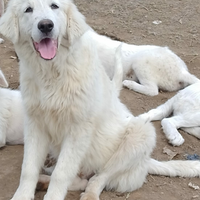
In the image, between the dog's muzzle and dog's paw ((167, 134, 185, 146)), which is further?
dog's paw ((167, 134, 185, 146))

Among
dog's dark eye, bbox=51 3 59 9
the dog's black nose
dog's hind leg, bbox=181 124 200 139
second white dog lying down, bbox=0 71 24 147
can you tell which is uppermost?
dog's dark eye, bbox=51 3 59 9

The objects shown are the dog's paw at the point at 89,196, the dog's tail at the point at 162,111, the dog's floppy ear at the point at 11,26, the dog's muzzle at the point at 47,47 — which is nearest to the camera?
the dog's muzzle at the point at 47,47

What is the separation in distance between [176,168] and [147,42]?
472 centimetres

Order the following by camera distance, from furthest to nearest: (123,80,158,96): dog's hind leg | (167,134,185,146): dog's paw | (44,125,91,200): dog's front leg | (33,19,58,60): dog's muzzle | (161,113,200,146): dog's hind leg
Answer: (123,80,158,96): dog's hind leg
(161,113,200,146): dog's hind leg
(167,134,185,146): dog's paw
(44,125,91,200): dog's front leg
(33,19,58,60): dog's muzzle

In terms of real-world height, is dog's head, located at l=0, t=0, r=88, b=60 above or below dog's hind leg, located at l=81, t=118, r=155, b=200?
above

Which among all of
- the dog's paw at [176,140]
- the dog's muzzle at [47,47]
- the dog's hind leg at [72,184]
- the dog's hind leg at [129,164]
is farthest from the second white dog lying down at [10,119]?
the dog's muzzle at [47,47]

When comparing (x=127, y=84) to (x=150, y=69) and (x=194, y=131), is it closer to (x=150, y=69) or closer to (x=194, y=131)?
(x=150, y=69)

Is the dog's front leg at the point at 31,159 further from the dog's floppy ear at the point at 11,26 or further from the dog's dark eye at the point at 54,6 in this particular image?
the dog's dark eye at the point at 54,6

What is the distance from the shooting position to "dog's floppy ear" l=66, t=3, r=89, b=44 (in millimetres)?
3762

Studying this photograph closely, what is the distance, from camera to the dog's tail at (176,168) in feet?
15.5

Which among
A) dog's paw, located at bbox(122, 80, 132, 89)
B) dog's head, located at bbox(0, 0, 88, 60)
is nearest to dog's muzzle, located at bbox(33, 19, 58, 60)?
dog's head, located at bbox(0, 0, 88, 60)

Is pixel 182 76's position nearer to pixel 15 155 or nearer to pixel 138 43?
pixel 138 43

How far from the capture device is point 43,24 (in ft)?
11.4

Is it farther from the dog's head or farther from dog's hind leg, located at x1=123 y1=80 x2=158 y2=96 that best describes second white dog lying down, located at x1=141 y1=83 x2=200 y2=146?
the dog's head
